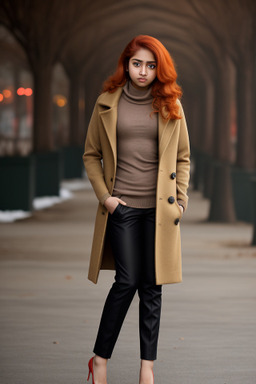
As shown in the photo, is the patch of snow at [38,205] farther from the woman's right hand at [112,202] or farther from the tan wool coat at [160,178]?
the woman's right hand at [112,202]

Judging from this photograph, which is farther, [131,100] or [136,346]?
[136,346]

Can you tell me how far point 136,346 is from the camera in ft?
21.9

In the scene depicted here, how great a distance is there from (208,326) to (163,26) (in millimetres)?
36523

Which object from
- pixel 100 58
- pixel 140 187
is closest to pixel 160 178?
pixel 140 187

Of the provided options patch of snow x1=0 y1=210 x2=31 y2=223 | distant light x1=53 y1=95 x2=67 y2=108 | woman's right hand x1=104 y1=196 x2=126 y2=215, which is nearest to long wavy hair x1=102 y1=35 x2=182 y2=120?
woman's right hand x1=104 y1=196 x2=126 y2=215

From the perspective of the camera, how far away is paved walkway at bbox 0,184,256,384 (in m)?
5.94

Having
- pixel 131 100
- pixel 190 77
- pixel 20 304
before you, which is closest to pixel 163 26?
pixel 190 77

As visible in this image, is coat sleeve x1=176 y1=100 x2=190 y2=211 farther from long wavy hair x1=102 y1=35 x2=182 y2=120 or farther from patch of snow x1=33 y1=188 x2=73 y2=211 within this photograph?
patch of snow x1=33 y1=188 x2=73 y2=211

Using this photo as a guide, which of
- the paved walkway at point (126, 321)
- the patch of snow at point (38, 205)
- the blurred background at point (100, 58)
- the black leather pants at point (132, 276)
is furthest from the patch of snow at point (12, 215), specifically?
the black leather pants at point (132, 276)

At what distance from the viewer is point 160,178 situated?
5.14 metres

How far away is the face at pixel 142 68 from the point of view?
518 centimetres

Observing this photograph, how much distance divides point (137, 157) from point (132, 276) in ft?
2.04

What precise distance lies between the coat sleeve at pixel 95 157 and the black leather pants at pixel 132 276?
178 millimetres

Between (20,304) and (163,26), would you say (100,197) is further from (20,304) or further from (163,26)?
(163,26)
